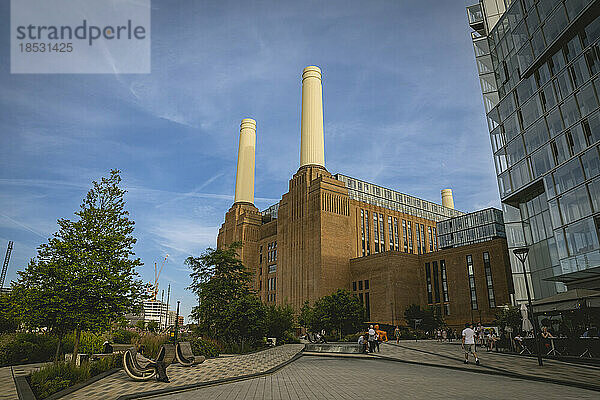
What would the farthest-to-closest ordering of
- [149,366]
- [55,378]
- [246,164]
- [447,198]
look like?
[447,198] → [246,164] → [149,366] → [55,378]

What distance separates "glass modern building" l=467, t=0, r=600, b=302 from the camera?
25438 millimetres

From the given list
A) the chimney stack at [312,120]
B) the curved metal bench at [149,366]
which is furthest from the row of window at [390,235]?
the curved metal bench at [149,366]

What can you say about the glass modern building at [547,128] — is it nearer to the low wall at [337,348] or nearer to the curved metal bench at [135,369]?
the low wall at [337,348]

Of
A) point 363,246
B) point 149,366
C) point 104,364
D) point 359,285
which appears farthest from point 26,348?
point 363,246

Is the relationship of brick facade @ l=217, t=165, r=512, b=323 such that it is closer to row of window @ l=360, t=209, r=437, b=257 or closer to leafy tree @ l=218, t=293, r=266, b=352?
row of window @ l=360, t=209, r=437, b=257

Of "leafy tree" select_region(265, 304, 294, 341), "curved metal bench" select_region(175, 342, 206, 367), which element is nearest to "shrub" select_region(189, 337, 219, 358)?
"curved metal bench" select_region(175, 342, 206, 367)

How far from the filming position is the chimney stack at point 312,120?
83.1 metres

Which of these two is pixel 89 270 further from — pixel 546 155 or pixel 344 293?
pixel 344 293

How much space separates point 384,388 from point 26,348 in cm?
1684

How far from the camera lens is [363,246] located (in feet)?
272

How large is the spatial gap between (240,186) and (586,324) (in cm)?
8649

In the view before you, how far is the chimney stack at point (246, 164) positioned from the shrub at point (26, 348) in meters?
82.8

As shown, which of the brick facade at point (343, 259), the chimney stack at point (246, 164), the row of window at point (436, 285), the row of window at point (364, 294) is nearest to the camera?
the brick facade at point (343, 259)

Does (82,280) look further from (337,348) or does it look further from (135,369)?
(337,348)
